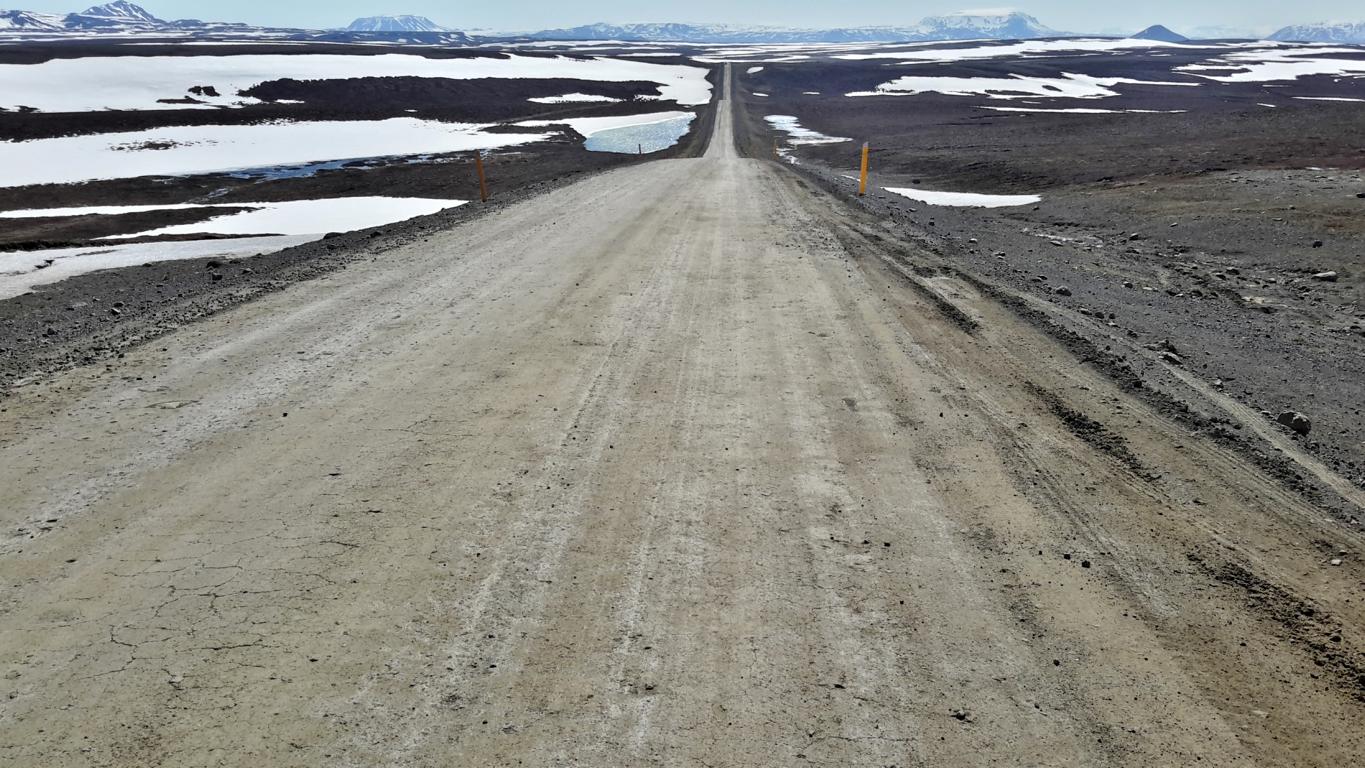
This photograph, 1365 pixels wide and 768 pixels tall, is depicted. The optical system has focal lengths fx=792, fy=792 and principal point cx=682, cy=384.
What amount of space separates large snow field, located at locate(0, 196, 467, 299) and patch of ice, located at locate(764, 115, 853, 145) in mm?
20931

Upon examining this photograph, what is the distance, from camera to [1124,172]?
2102cm

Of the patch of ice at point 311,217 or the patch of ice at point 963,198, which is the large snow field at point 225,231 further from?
the patch of ice at point 963,198

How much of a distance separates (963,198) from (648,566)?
59.6ft

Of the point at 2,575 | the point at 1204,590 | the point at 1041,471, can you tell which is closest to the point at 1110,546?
the point at 1204,590

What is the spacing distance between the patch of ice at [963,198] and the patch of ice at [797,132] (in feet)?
50.5

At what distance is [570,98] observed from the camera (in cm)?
6794

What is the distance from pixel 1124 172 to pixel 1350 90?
6810 cm

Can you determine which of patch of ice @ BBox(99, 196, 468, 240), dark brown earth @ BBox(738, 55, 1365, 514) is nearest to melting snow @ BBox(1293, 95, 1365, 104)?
dark brown earth @ BBox(738, 55, 1365, 514)

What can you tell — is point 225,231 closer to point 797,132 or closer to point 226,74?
point 797,132

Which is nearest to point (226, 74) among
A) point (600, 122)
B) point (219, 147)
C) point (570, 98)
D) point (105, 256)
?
point (570, 98)

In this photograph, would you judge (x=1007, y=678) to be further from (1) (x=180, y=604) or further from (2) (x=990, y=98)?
(2) (x=990, y=98)

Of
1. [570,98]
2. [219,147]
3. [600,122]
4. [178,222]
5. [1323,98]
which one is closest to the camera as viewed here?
[178,222]

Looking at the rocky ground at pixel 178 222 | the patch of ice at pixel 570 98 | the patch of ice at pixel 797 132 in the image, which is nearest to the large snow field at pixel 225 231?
the rocky ground at pixel 178 222

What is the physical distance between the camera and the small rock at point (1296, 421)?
580cm
